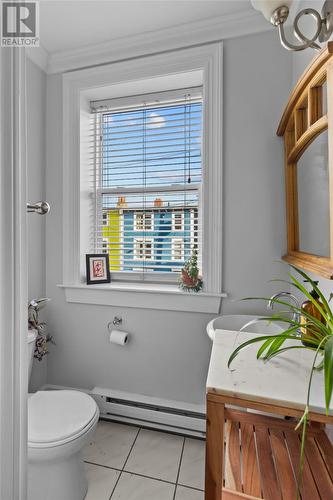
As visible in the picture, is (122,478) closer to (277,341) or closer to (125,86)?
(277,341)

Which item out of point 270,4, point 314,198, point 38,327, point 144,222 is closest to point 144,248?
point 144,222

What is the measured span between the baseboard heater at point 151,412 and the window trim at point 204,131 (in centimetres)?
77

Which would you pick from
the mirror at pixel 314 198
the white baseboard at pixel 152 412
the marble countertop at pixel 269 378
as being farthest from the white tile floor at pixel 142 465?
the mirror at pixel 314 198

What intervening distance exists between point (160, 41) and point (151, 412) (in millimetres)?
2353

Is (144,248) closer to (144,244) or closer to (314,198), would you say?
(144,244)

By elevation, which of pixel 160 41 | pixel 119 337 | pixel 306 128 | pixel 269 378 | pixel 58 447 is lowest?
pixel 58 447

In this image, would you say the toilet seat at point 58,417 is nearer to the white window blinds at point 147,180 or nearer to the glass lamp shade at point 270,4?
the white window blinds at point 147,180

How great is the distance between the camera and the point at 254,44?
1.54 m

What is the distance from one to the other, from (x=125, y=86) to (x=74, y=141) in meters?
0.53

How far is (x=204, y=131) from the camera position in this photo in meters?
1.61

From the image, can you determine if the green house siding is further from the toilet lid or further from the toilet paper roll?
the toilet lid

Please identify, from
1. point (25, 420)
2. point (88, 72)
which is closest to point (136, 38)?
point (88, 72)

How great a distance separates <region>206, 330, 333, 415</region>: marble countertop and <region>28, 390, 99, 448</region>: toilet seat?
771 mm

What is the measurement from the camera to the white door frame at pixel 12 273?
477mm
